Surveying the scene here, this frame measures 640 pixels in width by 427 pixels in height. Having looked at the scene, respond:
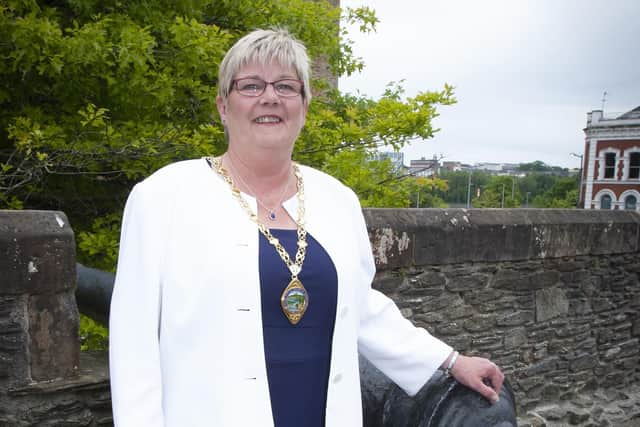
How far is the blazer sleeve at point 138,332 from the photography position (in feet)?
5.44

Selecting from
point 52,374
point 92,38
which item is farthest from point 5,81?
point 52,374

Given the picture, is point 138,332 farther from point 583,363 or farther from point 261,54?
point 583,363

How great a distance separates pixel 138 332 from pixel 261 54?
88 cm

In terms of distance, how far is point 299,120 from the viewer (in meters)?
2.02

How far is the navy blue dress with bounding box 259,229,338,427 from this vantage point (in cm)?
180

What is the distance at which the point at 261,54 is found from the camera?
1.87 m

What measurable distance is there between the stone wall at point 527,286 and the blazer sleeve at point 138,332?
241 centimetres

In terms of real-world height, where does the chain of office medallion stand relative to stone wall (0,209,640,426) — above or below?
above

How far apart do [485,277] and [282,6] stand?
3226 millimetres

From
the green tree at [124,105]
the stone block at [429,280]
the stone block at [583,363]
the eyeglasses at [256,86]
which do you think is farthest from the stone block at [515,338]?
the eyeglasses at [256,86]

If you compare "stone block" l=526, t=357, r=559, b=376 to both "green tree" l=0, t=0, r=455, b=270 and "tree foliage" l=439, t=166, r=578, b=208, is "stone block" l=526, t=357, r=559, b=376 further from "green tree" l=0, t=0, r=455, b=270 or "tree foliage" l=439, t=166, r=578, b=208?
"tree foliage" l=439, t=166, r=578, b=208

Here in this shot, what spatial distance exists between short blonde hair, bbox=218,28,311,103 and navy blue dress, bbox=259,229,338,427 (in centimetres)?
51

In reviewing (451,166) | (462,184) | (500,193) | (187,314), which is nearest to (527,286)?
(187,314)

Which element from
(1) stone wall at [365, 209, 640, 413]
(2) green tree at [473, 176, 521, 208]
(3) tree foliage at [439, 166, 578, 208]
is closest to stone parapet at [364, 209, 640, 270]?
(1) stone wall at [365, 209, 640, 413]
